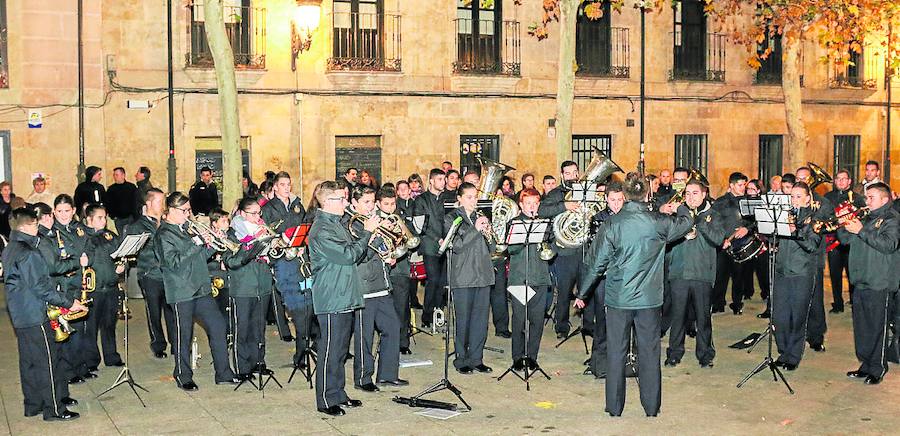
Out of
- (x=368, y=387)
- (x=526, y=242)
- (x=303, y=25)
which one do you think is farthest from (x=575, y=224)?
(x=303, y=25)

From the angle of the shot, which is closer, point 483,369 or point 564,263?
point 483,369

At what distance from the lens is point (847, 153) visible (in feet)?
103

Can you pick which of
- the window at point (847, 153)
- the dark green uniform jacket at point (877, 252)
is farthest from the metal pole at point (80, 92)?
the window at point (847, 153)

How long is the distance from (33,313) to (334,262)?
Result: 2526 mm

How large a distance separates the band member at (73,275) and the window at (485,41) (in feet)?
48.1

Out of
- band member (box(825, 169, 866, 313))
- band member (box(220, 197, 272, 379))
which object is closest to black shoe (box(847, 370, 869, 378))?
band member (box(825, 169, 866, 313))

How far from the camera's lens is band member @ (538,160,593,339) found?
12.8 m

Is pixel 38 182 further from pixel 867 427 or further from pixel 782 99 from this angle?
pixel 782 99

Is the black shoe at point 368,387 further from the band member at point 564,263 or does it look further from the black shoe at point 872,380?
the black shoe at point 872,380

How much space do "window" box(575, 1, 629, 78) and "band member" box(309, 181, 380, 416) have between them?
17740 mm

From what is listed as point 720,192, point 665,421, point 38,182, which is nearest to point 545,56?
point 720,192

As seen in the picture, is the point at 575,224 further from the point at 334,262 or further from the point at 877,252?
the point at 334,262

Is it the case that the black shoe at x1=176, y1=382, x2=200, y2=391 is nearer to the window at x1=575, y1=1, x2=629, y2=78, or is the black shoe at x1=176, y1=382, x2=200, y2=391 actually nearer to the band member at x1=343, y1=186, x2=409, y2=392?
the band member at x1=343, y1=186, x2=409, y2=392

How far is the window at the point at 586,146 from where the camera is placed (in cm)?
2703
